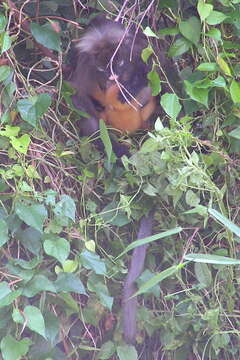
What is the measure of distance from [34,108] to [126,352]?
2.58ft

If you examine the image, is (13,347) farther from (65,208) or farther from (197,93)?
(197,93)

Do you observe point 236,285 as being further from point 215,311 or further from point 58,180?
point 58,180

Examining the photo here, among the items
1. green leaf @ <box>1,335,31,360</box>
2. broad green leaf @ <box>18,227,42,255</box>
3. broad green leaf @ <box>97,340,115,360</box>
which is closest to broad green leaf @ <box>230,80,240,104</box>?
broad green leaf @ <box>18,227,42,255</box>

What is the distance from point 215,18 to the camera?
7.04 ft

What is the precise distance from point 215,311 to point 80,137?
714mm

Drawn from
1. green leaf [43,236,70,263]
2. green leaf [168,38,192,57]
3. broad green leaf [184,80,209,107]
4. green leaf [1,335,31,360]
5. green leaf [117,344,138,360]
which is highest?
green leaf [168,38,192,57]

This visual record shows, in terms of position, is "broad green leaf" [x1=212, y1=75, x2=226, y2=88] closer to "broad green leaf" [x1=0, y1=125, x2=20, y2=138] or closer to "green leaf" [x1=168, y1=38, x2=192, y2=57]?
"green leaf" [x1=168, y1=38, x2=192, y2=57]

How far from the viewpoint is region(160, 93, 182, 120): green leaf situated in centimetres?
210

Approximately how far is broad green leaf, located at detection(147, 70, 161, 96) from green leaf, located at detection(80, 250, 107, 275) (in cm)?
57

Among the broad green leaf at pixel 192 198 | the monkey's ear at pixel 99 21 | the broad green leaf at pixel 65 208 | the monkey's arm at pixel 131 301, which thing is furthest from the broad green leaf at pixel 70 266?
the monkey's ear at pixel 99 21

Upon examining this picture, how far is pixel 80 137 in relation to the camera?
2.35 metres

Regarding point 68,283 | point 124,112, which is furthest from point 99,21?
point 68,283

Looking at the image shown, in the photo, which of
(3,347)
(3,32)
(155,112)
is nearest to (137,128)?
(155,112)

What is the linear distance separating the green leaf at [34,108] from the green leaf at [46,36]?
20 centimetres
